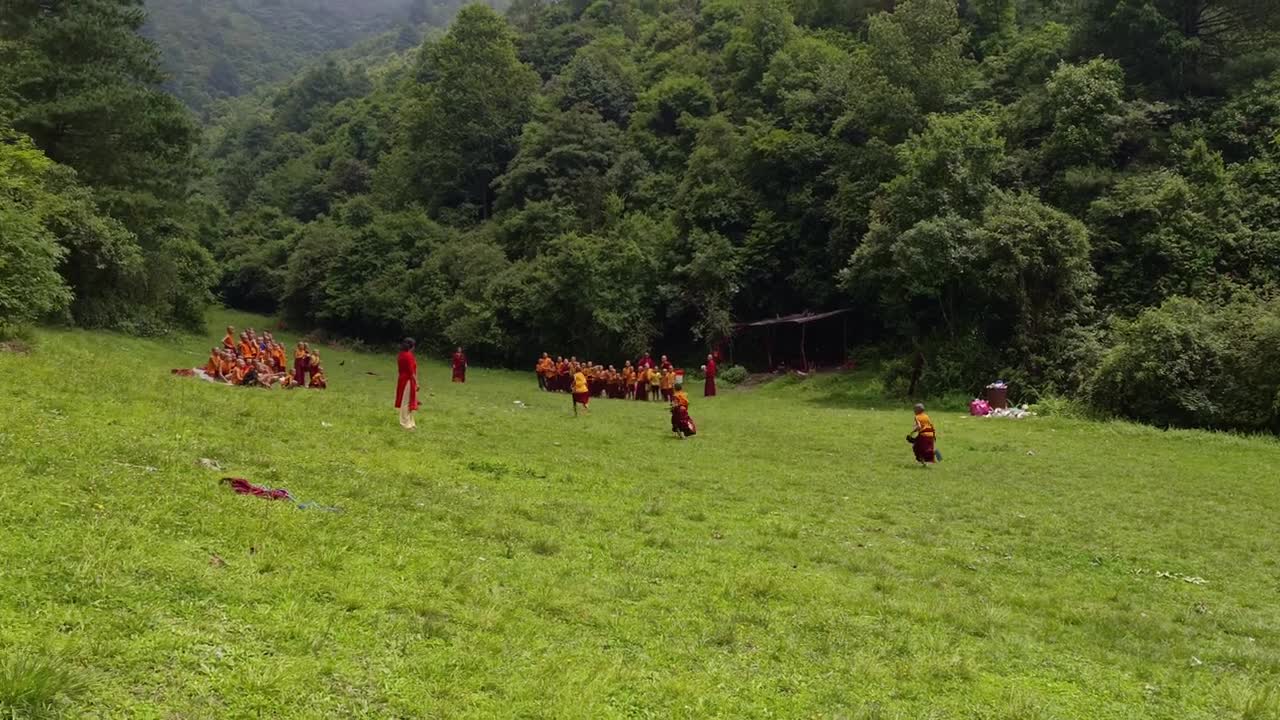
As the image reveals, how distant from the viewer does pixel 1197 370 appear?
24047 millimetres

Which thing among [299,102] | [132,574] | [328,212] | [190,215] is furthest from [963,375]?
[299,102]

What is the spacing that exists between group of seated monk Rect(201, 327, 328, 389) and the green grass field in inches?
214

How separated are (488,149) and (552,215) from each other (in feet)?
55.4

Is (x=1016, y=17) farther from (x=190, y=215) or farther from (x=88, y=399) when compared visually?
(x=88, y=399)

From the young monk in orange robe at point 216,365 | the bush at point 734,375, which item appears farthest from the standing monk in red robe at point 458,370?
the young monk in orange robe at point 216,365

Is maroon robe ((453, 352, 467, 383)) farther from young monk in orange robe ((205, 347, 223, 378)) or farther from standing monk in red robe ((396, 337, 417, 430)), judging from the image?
standing monk in red robe ((396, 337, 417, 430))

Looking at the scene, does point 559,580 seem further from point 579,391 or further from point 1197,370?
point 1197,370

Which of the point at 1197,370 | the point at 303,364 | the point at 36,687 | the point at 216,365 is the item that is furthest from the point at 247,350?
the point at 1197,370

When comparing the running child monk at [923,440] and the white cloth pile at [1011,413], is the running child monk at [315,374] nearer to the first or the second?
the running child monk at [923,440]

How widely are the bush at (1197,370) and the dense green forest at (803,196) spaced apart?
86mm

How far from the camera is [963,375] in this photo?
32000 mm

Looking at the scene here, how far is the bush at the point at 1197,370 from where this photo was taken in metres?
22.7

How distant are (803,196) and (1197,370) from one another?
2523 centimetres

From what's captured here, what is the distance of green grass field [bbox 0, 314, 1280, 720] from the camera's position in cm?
470
